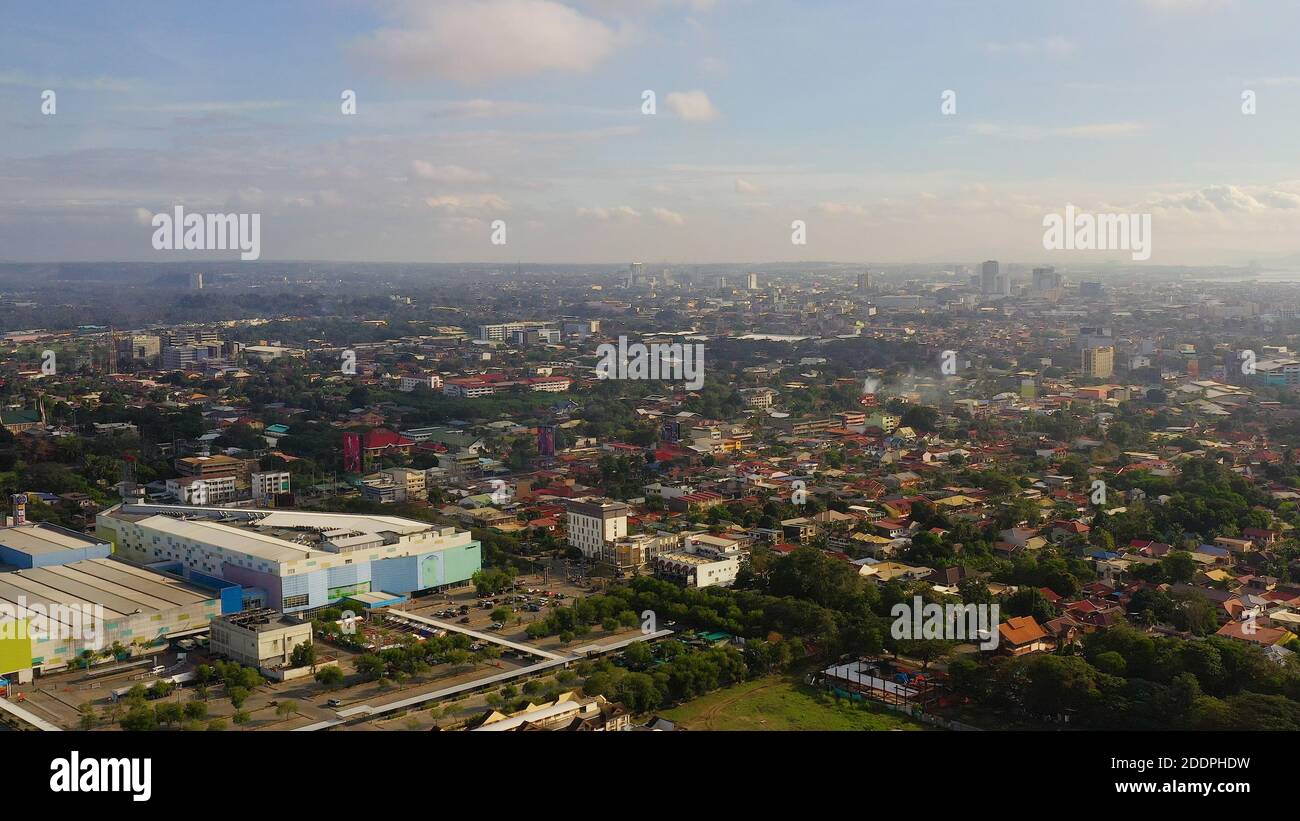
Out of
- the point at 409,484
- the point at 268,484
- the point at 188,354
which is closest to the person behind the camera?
the point at 409,484

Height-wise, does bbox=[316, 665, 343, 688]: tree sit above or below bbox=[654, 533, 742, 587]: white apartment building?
below

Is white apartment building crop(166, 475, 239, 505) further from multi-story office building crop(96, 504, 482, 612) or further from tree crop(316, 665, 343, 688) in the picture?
tree crop(316, 665, 343, 688)

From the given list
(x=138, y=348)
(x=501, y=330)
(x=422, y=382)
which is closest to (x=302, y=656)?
(x=422, y=382)

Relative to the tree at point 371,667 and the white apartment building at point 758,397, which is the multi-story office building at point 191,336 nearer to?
the white apartment building at point 758,397

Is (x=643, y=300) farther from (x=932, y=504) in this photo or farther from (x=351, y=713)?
(x=351, y=713)

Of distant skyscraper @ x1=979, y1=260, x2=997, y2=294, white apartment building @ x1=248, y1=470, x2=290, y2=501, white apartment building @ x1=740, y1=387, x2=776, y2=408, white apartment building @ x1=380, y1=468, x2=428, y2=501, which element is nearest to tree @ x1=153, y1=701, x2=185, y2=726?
white apartment building @ x1=380, y1=468, x2=428, y2=501

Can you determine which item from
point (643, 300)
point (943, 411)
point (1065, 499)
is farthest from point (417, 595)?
point (643, 300)

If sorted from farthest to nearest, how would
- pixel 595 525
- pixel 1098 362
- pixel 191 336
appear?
pixel 191 336, pixel 1098 362, pixel 595 525

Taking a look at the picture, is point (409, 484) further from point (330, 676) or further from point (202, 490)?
point (330, 676)
